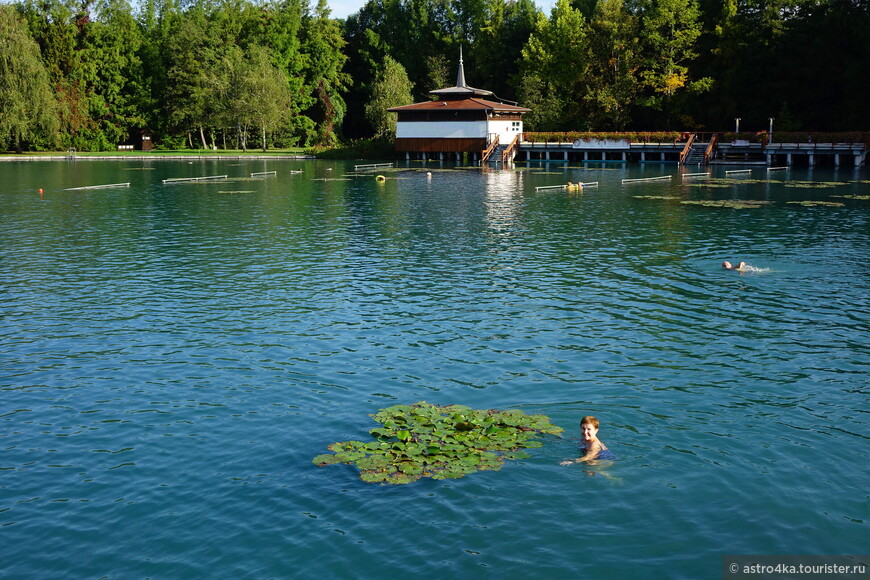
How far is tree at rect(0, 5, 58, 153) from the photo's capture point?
8519cm

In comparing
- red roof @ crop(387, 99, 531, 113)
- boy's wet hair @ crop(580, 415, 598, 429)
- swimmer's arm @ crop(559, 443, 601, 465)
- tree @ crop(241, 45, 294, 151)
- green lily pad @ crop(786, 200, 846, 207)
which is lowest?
swimmer's arm @ crop(559, 443, 601, 465)

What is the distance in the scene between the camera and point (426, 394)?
55.3ft

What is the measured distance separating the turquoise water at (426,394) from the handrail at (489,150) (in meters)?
52.6

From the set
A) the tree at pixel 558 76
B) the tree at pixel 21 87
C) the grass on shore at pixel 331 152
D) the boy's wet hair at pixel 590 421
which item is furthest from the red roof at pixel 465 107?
the boy's wet hair at pixel 590 421

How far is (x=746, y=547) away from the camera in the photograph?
11.2m

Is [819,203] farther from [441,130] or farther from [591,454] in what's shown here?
[441,130]

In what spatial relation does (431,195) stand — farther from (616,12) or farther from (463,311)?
(616,12)

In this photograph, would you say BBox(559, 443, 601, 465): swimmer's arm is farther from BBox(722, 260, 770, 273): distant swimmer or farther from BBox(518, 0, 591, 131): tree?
BBox(518, 0, 591, 131): tree

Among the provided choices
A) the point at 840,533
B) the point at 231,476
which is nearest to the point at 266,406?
the point at 231,476

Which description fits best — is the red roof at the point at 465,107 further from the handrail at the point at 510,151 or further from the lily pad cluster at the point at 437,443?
the lily pad cluster at the point at 437,443

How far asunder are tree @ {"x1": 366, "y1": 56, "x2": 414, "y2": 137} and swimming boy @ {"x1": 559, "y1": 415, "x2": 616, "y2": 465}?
89275 millimetres

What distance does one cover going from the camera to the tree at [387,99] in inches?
3979

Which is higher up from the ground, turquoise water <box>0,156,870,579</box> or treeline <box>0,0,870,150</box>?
treeline <box>0,0,870,150</box>

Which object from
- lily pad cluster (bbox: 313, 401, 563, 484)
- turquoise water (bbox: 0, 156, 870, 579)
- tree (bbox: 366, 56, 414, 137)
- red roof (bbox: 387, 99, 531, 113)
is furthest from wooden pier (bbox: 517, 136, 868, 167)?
lily pad cluster (bbox: 313, 401, 563, 484)
